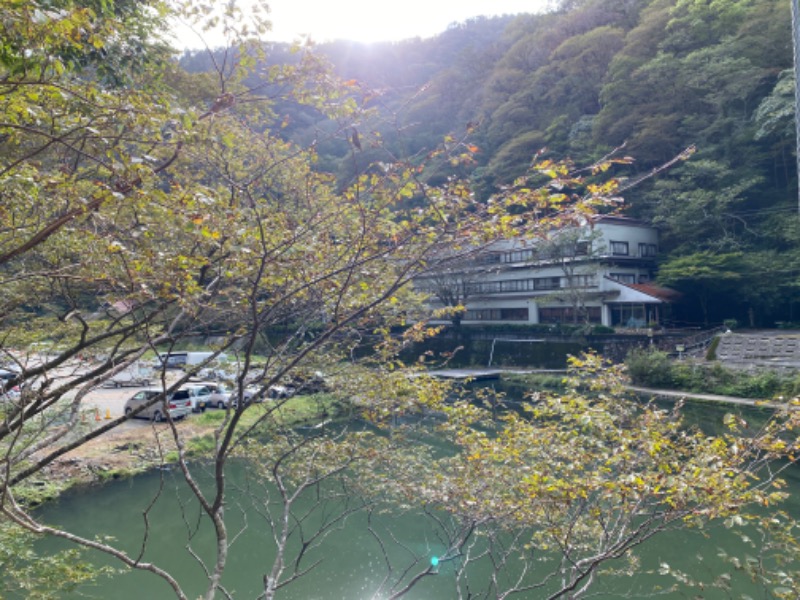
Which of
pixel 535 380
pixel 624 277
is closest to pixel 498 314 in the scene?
pixel 624 277

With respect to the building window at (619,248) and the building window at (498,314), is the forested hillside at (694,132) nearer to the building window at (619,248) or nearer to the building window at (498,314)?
the building window at (619,248)

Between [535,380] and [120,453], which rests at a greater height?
[120,453]

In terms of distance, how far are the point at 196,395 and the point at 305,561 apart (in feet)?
29.0

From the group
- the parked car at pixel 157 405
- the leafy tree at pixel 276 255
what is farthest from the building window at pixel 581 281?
the leafy tree at pixel 276 255

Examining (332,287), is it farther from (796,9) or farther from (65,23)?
(796,9)

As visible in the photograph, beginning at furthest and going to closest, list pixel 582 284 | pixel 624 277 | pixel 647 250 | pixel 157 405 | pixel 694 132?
pixel 647 250, pixel 624 277, pixel 694 132, pixel 582 284, pixel 157 405

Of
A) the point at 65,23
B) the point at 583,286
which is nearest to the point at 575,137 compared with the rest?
the point at 583,286

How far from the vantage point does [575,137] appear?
1054 inches

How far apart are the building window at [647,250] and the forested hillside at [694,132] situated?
0.43m

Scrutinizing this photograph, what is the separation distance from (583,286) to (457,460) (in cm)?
1912

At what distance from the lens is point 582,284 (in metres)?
22.3

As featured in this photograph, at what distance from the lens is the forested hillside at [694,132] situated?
1986cm

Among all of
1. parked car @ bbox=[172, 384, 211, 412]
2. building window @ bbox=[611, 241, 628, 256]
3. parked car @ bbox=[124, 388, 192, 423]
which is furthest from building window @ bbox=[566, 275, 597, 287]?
parked car @ bbox=[124, 388, 192, 423]

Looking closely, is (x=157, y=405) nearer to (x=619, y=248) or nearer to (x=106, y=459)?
(x=106, y=459)
